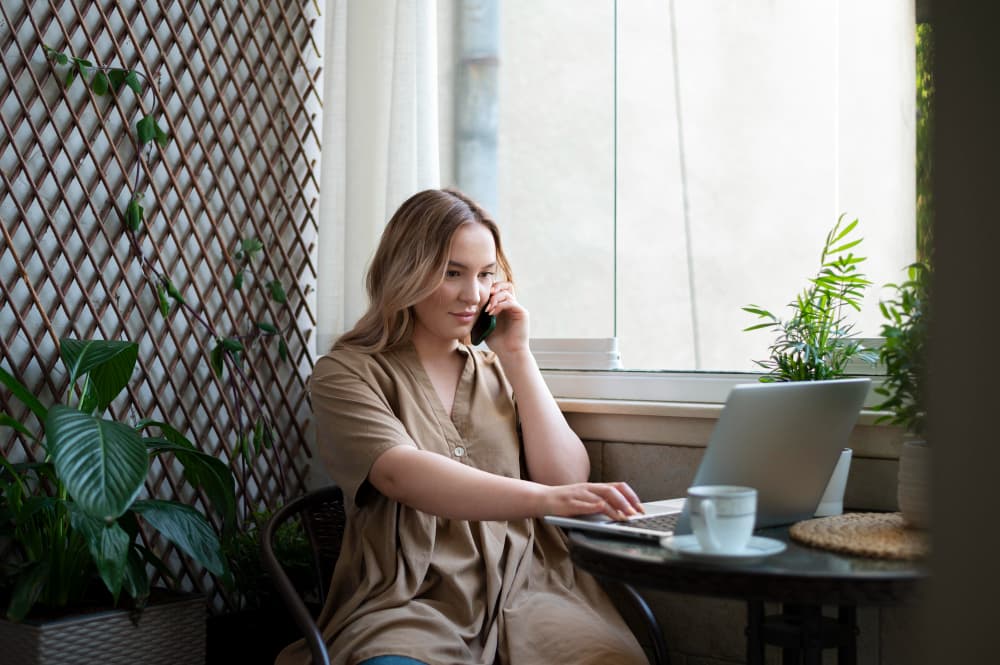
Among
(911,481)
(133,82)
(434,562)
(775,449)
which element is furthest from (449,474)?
(133,82)

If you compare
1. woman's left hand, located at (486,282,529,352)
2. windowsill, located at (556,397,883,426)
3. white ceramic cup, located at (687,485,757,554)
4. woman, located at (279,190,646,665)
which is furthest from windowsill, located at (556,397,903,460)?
white ceramic cup, located at (687,485,757,554)

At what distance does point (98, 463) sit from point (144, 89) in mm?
1013

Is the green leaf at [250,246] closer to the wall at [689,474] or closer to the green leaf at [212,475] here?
the green leaf at [212,475]

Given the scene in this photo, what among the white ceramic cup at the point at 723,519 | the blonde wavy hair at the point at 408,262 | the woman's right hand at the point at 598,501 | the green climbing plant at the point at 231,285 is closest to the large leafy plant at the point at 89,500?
the green climbing plant at the point at 231,285

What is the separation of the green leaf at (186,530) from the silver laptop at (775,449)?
84 cm

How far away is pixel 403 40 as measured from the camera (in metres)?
2.41

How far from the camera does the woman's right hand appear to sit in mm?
1396

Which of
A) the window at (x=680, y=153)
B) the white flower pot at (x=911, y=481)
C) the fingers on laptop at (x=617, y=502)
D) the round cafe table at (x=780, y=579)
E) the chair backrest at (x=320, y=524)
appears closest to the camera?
the round cafe table at (x=780, y=579)

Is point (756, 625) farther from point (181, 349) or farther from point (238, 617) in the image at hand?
point (181, 349)

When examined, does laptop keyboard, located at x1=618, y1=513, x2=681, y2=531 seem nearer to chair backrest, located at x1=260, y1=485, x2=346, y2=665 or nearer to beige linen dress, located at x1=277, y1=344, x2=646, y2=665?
beige linen dress, located at x1=277, y1=344, x2=646, y2=665

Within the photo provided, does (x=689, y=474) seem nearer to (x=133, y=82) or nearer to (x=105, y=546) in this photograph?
(x=105, y=546)

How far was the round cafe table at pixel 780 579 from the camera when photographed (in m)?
1.02

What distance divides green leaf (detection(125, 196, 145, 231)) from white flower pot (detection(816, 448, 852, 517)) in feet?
5.12

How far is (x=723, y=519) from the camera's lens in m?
1.11
